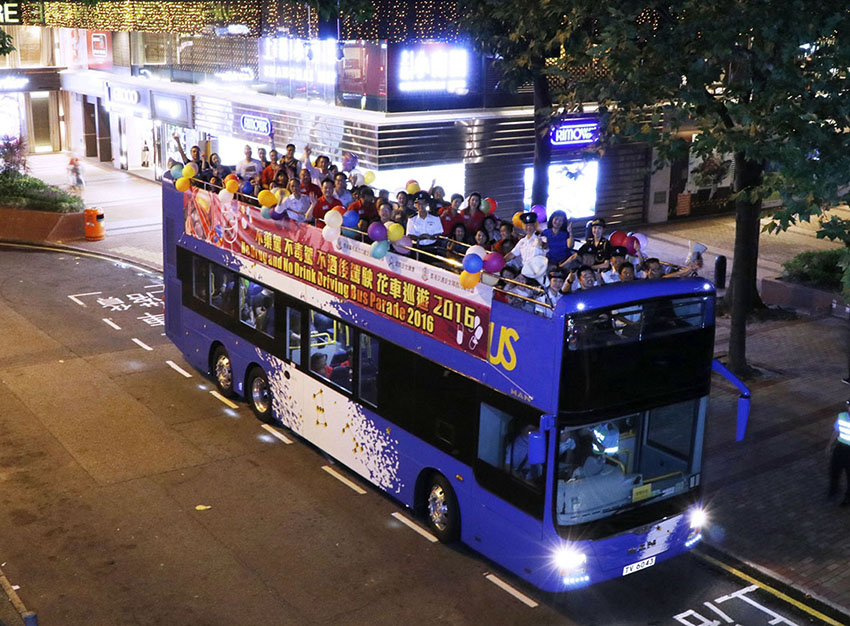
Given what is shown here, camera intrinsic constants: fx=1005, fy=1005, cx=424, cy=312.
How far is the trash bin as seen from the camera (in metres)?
28.4

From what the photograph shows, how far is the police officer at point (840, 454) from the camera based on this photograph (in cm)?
1263

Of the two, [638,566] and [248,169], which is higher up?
[248,169]

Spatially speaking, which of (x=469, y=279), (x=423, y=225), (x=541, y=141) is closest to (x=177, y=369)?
(x=423, y=225)

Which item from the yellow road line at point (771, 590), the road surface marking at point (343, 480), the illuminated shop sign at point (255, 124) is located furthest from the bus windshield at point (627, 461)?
the illuminated shop sign at point (255, 124)

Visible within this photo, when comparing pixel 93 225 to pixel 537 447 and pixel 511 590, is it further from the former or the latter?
pixel 537 447

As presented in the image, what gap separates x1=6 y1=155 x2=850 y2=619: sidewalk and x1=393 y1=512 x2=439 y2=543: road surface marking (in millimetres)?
3381

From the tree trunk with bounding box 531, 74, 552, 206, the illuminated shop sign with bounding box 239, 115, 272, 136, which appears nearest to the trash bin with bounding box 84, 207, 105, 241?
the illuminated shop sign with bounding box 239, 115, 272, 136

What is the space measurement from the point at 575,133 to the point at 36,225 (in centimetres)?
1529

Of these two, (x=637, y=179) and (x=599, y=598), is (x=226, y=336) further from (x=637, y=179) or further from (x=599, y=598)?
(x=637, y=179)

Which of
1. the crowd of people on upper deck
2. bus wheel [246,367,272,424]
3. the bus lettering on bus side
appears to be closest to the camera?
the bus lettering on bus side

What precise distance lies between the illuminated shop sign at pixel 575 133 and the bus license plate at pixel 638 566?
17.1 m

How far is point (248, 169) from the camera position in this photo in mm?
17156

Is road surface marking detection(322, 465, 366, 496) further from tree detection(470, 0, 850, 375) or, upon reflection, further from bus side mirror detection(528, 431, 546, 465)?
tree detection(470, 0, 850, 375)

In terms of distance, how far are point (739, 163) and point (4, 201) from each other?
20.6 meters
